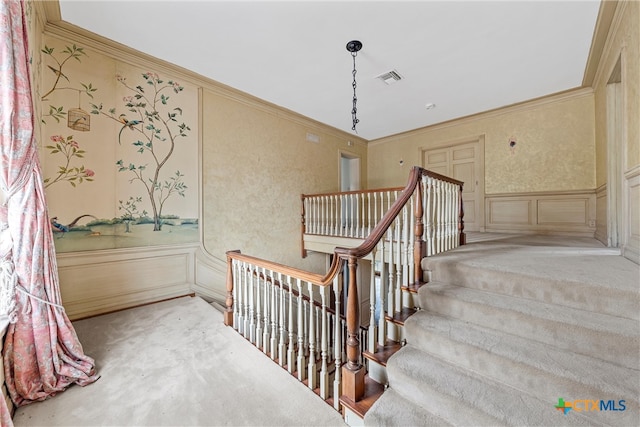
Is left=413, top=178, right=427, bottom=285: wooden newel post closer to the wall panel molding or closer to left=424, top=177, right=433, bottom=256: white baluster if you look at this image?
left=424, top=177, right=433, bottom=256: white baluster

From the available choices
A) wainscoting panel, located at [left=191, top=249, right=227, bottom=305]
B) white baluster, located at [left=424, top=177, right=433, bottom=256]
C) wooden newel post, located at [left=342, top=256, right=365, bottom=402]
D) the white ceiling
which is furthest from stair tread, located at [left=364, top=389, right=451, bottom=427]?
the white ceiling

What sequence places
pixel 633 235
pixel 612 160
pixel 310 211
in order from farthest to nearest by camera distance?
pixel 310 211 → pixel 612 160 → pixel 633 235

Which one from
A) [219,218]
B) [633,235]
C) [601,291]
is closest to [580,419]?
[601,291]

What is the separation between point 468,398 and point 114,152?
402cm

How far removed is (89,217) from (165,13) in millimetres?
2308

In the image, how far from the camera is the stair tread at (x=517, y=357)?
4.09 feet

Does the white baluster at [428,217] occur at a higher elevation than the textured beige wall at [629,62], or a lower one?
lower

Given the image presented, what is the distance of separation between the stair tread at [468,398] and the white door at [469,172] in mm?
4385

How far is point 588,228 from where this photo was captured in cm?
412

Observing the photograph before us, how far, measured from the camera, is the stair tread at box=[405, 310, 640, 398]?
1247mm

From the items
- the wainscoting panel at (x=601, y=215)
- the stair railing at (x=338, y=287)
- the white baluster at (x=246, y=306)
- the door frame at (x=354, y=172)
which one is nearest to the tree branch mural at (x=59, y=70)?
the stair railing at (x=338, y=287)

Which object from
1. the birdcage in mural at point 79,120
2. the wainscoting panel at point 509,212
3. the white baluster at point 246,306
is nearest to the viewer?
the white baluster at point 246,306

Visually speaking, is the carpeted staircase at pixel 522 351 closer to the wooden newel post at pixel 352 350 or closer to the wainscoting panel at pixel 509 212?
the wooden newel post at pixel 352 350

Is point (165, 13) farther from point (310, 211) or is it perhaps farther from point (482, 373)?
point (482, 373)
